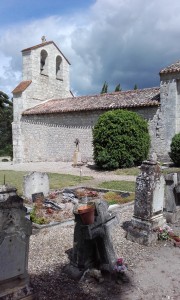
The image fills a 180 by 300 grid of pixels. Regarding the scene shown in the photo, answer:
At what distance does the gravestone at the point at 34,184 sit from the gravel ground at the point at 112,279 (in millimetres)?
2985

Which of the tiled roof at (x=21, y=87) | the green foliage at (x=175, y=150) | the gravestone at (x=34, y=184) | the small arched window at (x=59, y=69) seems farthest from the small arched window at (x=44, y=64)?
the gravestone at (x=34, y=184)

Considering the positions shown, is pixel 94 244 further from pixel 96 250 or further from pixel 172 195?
pixel 172 195

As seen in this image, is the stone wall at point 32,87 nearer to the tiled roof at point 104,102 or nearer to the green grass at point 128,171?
the tiled roof at point 104,102

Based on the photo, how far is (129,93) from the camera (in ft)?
64.0

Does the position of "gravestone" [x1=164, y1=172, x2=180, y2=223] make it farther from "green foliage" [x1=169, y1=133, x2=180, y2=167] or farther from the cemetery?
"green foliage" [x1=169, y1=133, x2=180, y2=167]

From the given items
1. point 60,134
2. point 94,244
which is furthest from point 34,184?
point 60,134

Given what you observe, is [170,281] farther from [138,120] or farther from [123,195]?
[138,120]

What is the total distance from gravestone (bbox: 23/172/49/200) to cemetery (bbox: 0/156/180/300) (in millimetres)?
2000

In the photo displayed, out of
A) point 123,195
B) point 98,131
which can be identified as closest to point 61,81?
point 98,131

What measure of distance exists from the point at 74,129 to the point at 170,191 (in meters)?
14.2

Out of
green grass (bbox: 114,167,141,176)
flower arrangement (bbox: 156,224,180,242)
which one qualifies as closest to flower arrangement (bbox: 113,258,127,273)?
flower arrangement (bbox: 156,224,180,242)

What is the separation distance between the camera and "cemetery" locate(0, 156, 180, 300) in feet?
10.7

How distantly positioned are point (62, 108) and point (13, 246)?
1818 centimetres

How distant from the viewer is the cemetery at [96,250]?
3.25 m
